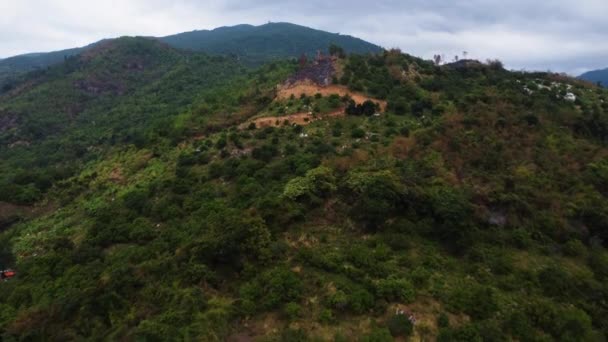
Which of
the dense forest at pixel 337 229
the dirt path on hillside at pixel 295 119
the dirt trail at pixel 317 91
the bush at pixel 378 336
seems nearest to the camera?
the bush at pixel 378 336

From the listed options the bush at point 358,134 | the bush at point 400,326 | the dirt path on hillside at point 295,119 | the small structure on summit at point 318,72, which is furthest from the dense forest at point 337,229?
the small structure on summit at point 318,72

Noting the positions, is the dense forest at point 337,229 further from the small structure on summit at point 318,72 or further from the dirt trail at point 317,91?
the small structure on summit at point 318,72

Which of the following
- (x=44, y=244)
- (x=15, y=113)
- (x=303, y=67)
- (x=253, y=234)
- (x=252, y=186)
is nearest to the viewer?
(x=253, y=234)

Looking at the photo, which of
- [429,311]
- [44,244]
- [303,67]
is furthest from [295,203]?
[303,67]

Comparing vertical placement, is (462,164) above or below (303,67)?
below

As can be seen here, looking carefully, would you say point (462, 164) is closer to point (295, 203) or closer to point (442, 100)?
point (295, 203)

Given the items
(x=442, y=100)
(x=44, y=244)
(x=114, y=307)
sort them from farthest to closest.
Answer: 1. (x=442, y=100)
2. (x=44, y=244)
3. (x=114, y=307)

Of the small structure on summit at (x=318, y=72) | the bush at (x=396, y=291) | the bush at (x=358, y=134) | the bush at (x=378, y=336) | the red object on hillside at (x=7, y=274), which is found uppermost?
the small structure on summit at (x=318, y=72)
